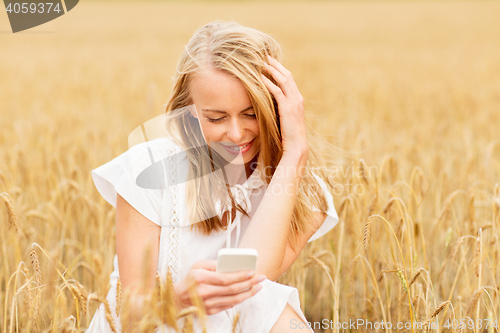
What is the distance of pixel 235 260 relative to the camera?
0.93 meters

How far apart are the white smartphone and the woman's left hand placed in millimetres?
435

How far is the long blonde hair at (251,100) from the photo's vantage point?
49.4 inches

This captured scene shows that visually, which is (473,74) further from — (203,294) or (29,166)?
(203,294)

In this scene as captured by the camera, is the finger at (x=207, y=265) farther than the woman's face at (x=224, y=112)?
No

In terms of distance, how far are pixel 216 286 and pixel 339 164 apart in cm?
141

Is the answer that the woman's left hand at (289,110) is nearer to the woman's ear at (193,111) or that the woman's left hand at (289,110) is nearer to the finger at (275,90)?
the finger at (275,90)

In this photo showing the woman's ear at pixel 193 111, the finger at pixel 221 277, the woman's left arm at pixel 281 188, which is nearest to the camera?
the finger at pixel 221 277

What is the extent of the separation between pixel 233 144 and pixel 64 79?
18.5 feet

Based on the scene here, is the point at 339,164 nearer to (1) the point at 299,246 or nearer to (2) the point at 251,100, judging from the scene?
(1) the point at 299,246

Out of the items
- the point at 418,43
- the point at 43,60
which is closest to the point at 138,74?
the point at 43,60

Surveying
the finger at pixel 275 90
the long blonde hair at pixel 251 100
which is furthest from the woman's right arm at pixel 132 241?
the finger at pixel 275 90

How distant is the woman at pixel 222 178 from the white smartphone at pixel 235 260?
168 millimetres

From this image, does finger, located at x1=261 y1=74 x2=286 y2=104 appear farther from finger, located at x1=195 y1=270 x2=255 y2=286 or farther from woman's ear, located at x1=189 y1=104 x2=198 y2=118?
finger, located at x1=195 y1=270 x2=255 y2=286

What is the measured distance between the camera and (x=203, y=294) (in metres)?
1.01
